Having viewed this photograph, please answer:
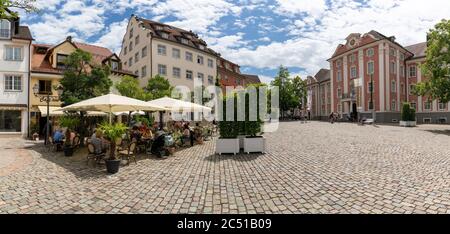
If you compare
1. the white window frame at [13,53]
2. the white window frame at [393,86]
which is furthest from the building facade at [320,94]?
the white window frame at [13,53]

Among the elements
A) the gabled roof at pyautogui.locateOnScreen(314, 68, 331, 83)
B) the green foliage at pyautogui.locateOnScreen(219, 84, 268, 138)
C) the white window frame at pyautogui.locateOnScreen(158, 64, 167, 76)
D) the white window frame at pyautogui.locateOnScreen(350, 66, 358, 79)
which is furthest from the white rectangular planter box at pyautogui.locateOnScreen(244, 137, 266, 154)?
the gabled roof at pyautogui.locateOnScreen(314, 68, 331, 83)

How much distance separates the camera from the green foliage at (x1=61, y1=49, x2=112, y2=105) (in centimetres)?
2131

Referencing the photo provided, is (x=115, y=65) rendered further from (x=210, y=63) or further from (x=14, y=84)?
(x=210, y=63)

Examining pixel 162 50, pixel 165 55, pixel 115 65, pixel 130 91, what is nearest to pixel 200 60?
pixel 165 55

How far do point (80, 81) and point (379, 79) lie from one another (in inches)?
1671

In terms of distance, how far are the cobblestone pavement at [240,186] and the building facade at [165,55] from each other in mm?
30764

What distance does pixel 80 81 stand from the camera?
2152 cm

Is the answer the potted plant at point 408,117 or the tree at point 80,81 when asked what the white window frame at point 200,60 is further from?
the potted plant at point 408,117

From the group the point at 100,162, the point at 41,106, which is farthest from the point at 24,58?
the point at 100,162

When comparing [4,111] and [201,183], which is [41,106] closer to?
[4,111]

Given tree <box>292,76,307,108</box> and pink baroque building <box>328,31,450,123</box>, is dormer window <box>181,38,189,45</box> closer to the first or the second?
pink baroque building <box>328,31,450,123</box>

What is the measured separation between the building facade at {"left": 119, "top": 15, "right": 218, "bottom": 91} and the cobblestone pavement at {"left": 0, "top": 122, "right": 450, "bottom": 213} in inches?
1211

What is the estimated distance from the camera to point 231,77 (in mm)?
62000

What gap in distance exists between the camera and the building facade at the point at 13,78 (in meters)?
25.3
